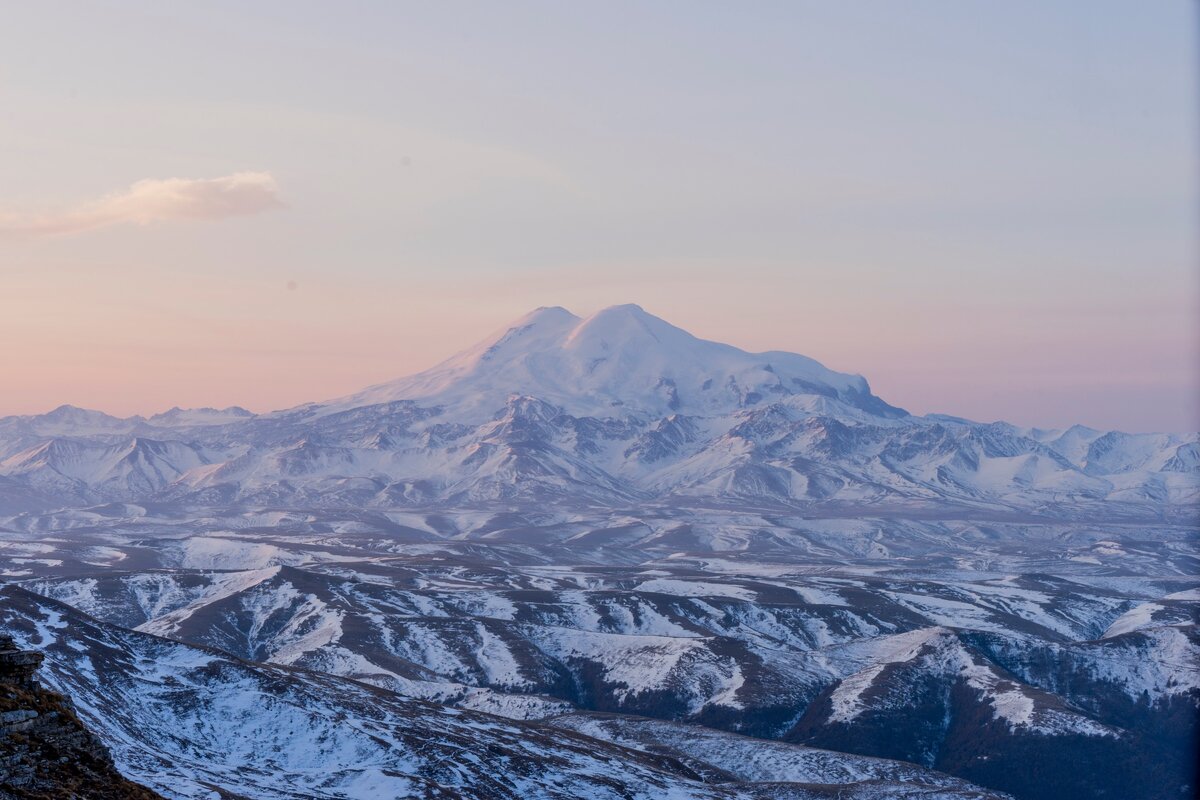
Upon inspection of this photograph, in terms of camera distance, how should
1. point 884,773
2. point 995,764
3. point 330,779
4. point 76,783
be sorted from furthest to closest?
point 995,764
point 884,773
point 330,779
point 76,783

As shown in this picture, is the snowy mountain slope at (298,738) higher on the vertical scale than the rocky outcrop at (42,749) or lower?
lower

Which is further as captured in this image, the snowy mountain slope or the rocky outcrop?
the snowy mountain slope

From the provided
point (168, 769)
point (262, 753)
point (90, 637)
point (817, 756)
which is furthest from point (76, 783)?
point (817, 756)

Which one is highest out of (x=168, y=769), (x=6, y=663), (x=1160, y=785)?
(x=6, y=663)

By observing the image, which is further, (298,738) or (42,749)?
(298,738)

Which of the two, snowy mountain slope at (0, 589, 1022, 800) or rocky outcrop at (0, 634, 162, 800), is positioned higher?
rocky outcrop at (0, 634, 162, 800)

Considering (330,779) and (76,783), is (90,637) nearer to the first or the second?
(330,779)

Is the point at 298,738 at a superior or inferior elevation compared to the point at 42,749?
inferior

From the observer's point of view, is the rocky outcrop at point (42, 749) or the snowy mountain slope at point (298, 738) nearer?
the rocky outcrop at point (42, 749)
